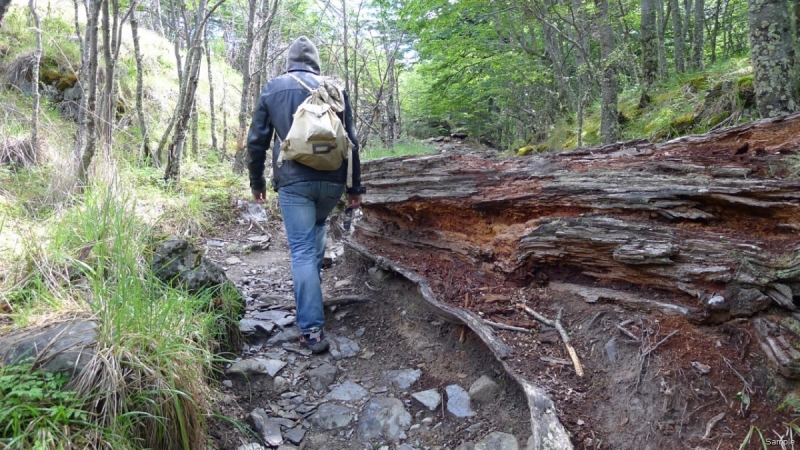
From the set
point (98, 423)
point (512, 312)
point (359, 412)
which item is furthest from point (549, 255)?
point (98, 423)

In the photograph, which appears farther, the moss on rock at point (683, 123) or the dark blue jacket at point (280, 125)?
the moss on rock at point (683, 123)

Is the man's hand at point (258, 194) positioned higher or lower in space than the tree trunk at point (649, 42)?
lower

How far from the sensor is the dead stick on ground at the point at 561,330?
8.89ft

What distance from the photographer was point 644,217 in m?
3.02

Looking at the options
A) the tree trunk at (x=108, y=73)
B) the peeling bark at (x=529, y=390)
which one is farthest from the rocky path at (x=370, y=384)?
the tree trunk at (x=108, y=73)

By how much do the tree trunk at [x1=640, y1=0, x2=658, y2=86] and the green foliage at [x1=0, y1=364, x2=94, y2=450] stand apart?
419 inches

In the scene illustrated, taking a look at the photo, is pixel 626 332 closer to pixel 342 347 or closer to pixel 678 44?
pixel 342 347

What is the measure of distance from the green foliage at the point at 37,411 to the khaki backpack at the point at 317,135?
2.10 meters

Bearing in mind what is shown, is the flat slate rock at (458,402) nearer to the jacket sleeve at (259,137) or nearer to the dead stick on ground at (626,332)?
the dead stick on ground at (626,332)

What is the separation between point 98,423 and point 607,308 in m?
2.87

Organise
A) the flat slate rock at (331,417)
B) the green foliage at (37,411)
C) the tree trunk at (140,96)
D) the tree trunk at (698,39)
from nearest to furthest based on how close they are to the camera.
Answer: the green foliage at (37,411)
the flat slate rock at (331,417)
the tree trunk at (140,96)
the tree trunk at (698,39)

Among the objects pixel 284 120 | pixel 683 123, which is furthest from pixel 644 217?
pixel 683 123

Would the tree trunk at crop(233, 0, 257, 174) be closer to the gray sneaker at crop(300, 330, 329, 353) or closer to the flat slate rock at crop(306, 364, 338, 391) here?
the gray sneaker at crop(300, 330, 329, 353)

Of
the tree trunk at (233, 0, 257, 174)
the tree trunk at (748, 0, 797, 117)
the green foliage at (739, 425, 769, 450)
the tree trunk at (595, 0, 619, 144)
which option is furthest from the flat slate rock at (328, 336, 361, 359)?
the tree trunk at (233, 0, 257, 174)
